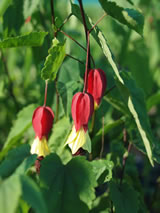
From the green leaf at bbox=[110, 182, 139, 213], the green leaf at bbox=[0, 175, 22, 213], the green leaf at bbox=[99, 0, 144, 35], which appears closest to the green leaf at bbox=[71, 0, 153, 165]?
the green leaf at bbox=[99, 0, 144, 35]

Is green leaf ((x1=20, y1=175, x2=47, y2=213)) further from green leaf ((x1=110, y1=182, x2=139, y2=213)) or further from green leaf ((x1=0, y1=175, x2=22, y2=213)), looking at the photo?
green leaf ((x1=110, y1=182, x2=139, y2=213))

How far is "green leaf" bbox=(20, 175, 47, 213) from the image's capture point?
1.38 ft

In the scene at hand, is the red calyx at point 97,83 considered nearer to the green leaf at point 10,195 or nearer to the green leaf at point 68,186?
the green leaf at point 68,186

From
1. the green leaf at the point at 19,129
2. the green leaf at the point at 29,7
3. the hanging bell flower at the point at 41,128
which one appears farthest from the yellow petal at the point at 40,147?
the green leaf at the point at 29,7

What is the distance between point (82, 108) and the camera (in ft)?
2.20

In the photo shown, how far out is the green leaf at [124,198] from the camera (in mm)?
726

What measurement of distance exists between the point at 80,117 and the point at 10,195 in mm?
285

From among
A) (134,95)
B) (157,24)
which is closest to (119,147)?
(134,95)

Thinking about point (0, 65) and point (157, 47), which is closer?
point (0, 65)

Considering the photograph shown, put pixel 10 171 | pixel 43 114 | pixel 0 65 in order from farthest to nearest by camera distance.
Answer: pixel 0 65 → pixel 43 114 → pixel 10 171

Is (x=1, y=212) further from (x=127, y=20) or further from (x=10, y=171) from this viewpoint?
(x=127, y=20)

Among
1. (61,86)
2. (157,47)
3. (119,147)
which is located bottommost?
(157,47)

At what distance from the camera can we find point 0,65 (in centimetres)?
123

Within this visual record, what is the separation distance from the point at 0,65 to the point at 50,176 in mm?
708
